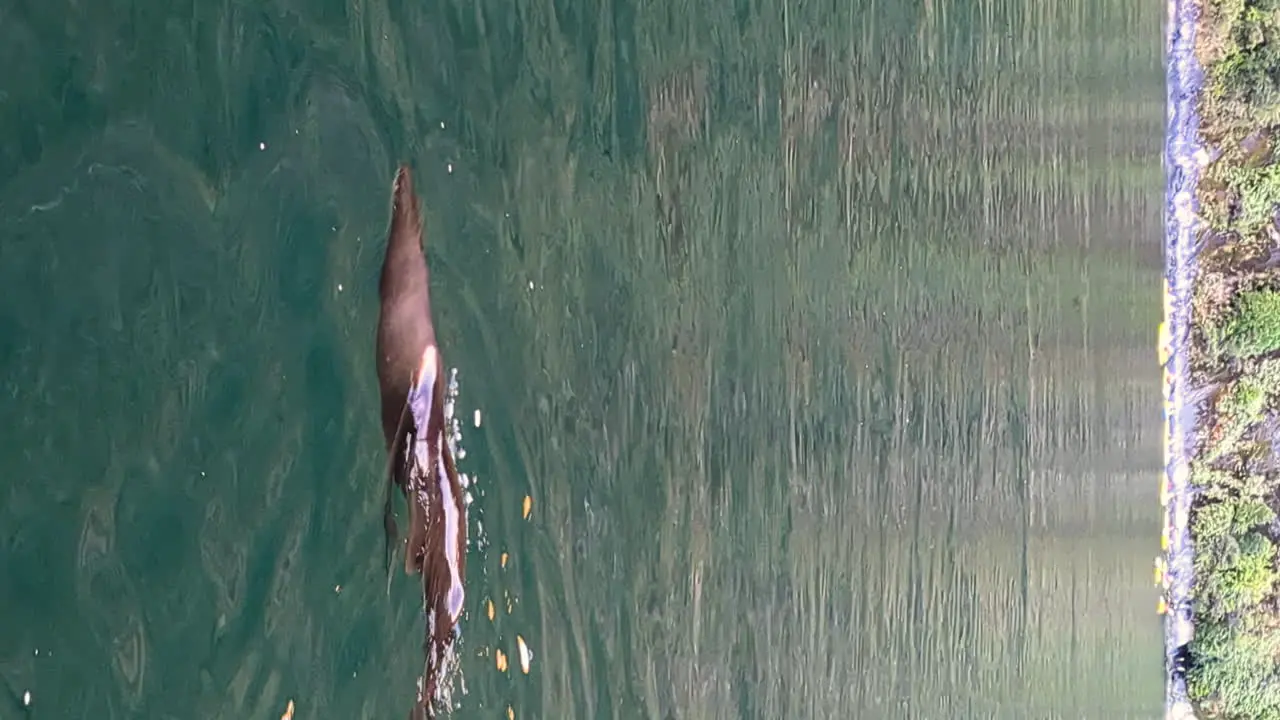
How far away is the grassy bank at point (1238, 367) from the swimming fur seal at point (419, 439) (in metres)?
1.72

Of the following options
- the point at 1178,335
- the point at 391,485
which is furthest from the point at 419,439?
the point at 1178,335

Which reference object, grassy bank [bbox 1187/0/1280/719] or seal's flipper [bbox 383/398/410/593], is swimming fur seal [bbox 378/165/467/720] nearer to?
seal's flipper [bbox 383/398/410/593]

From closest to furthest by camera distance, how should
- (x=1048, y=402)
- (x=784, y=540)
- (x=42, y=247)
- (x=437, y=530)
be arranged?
1. (x=42, y=247)
2. (x=437, y=530)
3. (x=784, y=540)
4. (x=1048, y=402)

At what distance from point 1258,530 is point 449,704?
181cm

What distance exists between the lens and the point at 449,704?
90cm

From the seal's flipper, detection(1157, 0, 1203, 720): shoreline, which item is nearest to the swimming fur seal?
the seal's flipper

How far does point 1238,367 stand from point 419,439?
180 centimetres

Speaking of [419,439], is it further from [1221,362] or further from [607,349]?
[1221,362]

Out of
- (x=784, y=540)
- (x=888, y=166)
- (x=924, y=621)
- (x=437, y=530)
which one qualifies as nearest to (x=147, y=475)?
(x=437, y=530)

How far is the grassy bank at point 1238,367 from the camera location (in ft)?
6.43

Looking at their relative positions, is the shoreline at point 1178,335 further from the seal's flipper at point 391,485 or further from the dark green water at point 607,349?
the seal's flipper at point 391,485

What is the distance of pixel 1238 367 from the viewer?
2.04 meters

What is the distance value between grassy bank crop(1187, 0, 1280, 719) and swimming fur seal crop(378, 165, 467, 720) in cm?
172

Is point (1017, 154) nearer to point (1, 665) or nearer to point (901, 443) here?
point (901, 443)
